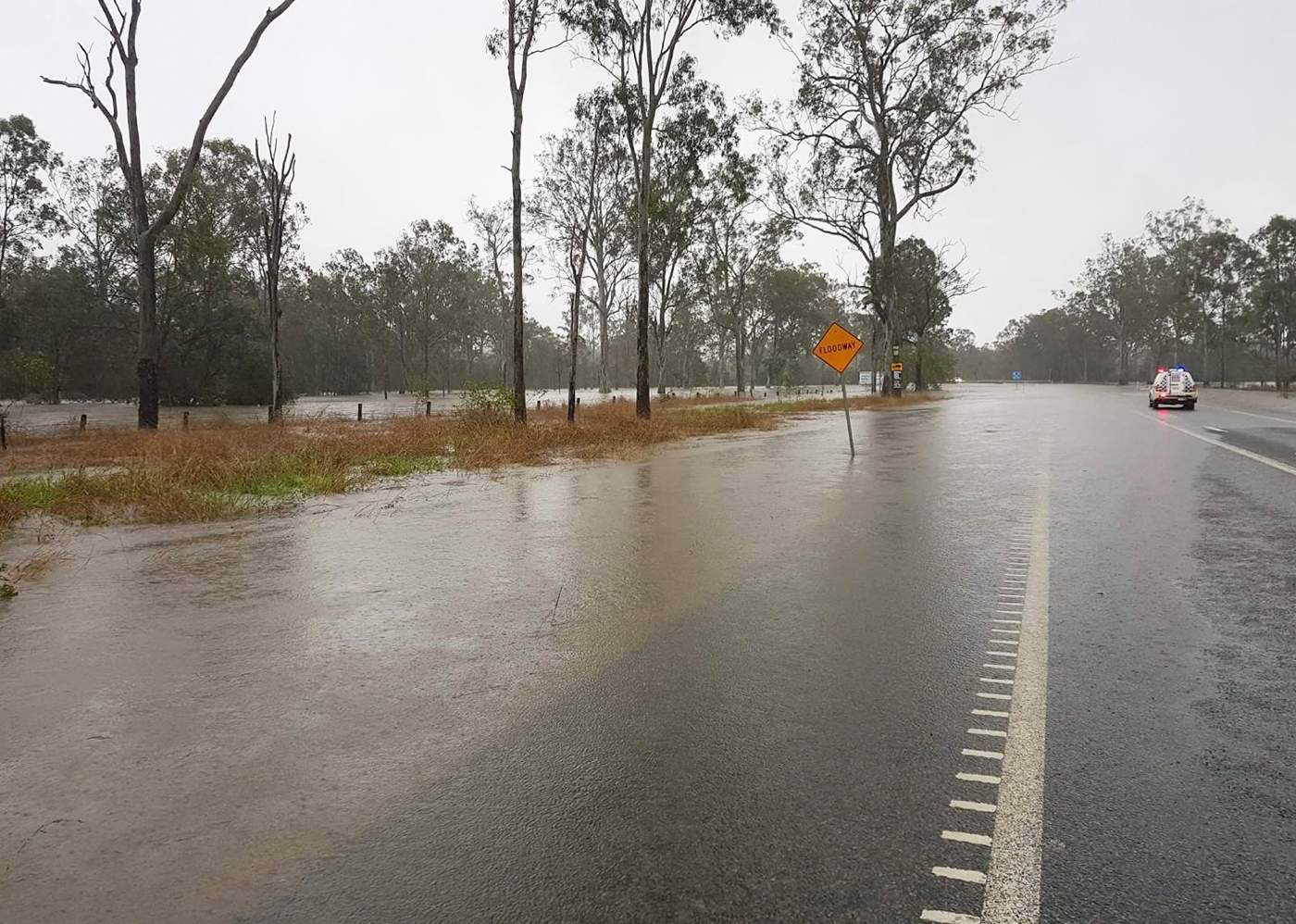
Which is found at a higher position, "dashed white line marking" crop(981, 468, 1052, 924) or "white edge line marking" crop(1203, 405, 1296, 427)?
"white edge line marking" crop(1203, 405, 1296, 427)

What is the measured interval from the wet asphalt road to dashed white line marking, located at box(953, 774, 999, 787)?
33 mm

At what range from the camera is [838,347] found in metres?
16.5

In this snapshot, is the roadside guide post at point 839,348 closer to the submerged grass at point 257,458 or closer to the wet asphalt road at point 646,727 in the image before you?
the submerged grass at point 257,458

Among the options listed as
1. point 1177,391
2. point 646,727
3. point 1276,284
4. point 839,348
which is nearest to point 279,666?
point 646,727

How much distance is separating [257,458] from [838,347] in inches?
445

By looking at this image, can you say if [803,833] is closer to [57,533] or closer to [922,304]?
[57,533]

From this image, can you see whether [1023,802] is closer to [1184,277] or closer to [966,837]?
[966,837]

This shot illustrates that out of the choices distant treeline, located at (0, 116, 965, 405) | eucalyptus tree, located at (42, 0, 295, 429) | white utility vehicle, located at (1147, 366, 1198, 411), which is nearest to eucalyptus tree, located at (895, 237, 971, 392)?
distant treeline, located at (0, 116, 965, 405)

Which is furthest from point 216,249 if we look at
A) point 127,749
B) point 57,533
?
point 127,749

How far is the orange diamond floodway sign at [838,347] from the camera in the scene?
16359 millimetres

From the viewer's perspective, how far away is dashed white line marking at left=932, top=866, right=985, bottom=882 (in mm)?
2461

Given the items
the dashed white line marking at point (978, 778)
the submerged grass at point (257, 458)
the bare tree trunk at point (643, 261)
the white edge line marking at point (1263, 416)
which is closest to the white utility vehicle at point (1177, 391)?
the white edge line marking at point (1263, 416)

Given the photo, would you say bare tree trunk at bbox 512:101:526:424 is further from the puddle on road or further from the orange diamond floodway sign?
the puddle on road

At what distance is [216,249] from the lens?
3853 cm
